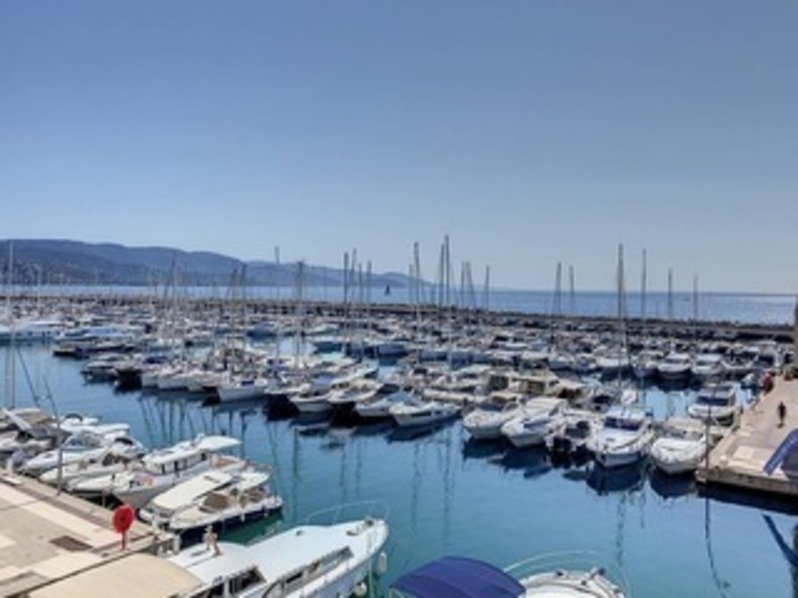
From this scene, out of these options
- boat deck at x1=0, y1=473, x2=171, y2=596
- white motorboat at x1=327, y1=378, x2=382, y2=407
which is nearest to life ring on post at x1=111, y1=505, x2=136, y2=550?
boat deck at x1=0, y1=473, x2=171, y2=596

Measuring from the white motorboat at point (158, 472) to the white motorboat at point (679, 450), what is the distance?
64.1 ft

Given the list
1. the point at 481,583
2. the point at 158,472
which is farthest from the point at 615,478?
the point at 158,472

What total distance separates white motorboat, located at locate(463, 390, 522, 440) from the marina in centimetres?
13

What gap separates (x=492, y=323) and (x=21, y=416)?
7962 cm

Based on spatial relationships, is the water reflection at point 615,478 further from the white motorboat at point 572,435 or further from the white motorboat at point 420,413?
the white motorboat at point 420,413

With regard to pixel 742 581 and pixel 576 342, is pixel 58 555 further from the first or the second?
pixel 576 342

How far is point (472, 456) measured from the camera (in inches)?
1467

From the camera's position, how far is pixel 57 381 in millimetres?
58812

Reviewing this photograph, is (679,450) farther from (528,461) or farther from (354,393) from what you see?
(354,393)

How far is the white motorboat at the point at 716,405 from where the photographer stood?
40781mm

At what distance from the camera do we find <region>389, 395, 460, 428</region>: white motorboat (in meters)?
42.3

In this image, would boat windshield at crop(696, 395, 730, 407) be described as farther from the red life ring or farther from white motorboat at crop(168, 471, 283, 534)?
the red life ring

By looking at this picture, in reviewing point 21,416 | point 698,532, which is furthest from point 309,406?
point 698,532

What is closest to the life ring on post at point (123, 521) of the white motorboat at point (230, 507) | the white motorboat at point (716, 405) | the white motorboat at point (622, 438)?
the white motorboat at point (230, 507)
